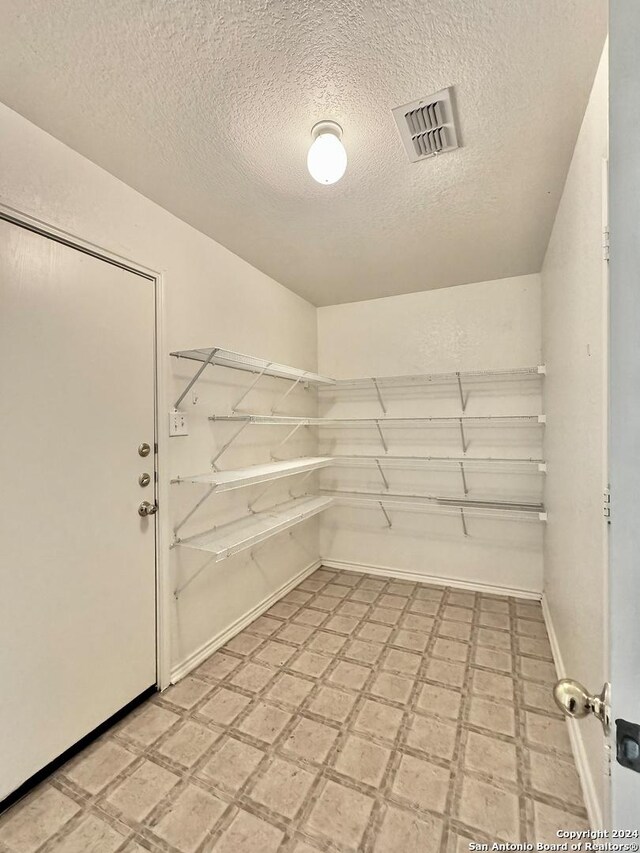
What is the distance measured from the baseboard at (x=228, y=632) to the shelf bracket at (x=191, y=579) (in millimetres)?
365

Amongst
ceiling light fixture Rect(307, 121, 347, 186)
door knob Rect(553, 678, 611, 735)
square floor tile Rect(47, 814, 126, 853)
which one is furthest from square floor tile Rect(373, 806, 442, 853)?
ceiling light fixture Rect(307, 121, 347, 186)

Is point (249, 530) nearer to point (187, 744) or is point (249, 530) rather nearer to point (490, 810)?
point (187, 744)

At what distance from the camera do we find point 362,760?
146 centimetres

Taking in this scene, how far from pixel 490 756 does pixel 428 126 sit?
240 centimetres

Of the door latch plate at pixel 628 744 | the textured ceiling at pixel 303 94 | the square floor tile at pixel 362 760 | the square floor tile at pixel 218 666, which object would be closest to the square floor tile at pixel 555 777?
the square floor tile at pixel 362 760

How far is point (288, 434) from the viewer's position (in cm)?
301

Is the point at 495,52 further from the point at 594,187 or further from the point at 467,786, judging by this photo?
the point at 467,786

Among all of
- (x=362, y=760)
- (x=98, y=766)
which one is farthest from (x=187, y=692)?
(x=362, y=760)

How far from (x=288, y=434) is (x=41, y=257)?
191 centimetres

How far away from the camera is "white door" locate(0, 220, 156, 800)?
4.35ft

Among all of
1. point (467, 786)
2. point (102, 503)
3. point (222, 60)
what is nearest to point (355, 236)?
point (222, 60)

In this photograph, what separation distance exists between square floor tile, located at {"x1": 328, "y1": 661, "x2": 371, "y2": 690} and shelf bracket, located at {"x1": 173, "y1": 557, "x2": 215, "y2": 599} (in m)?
0.88

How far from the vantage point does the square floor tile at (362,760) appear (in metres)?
1.39

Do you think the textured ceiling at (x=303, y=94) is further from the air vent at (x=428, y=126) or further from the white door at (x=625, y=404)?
the white door at (x=625, y=404)
